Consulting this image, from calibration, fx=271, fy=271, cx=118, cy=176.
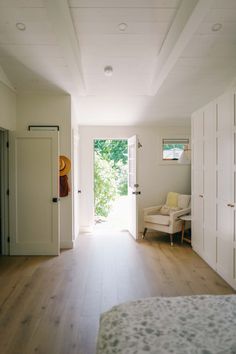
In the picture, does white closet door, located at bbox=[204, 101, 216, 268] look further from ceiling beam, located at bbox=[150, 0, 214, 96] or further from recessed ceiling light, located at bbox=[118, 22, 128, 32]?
recessed ceiling light, located at bbox=[118, 22, 128, 32]

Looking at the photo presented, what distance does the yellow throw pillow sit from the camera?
5.47m

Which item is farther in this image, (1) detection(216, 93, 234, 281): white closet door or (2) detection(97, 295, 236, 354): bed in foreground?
(1) detection(216, 93, 234, 281): white closet door

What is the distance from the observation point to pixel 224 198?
127 inches

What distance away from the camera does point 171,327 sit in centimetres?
128

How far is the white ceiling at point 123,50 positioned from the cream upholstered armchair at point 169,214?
1.78 meters

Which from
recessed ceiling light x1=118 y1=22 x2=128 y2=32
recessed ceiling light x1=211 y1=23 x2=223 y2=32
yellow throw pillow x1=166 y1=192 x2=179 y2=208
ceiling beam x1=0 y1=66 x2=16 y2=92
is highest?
recessed ceiling light x1=118 y1=22 x2=128 y2=32

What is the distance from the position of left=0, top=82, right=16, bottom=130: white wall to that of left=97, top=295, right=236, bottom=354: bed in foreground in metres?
3.29

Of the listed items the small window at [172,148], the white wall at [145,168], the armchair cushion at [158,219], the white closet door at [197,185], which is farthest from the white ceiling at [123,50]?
the armchair cushion at [158,219]

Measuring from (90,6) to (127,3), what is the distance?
A: 37 centimetres

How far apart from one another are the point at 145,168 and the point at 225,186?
2.76 m

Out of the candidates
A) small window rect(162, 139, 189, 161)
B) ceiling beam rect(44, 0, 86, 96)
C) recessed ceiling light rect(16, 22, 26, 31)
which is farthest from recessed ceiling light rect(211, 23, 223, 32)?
small window rect(162, 139, 189, 161)

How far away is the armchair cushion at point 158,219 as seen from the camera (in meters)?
4.92

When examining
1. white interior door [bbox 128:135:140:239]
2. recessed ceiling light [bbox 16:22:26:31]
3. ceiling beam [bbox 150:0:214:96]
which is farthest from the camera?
white interior door [bbox 128:135:140:239]

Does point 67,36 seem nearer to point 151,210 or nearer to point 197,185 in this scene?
point 197,185
